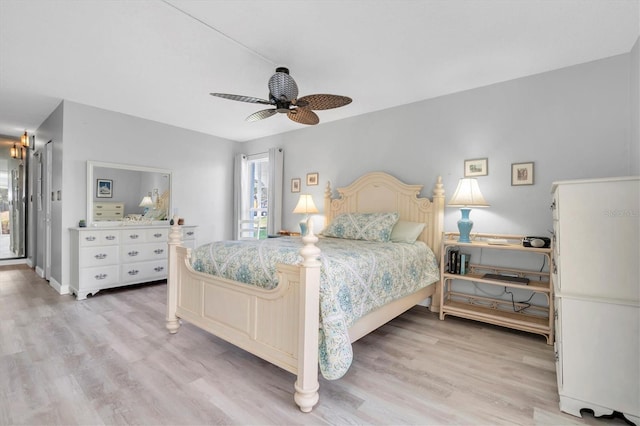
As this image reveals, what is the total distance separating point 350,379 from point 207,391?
3.02ft

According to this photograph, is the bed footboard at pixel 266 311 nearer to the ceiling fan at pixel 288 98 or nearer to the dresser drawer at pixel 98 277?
the ceiling fan at pixel 288 98

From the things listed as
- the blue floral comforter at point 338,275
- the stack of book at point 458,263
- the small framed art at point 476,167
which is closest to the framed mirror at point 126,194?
the blue floral comforter at point 338,275

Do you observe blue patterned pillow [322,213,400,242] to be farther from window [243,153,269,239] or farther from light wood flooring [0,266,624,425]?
window [243,153,269,239]

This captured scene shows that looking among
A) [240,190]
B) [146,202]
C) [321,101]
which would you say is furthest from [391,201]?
[146,202]

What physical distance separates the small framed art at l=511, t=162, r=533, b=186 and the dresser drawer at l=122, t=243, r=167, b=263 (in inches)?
184

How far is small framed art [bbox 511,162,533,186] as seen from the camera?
300 centimetres

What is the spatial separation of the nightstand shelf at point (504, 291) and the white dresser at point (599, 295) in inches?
40.7

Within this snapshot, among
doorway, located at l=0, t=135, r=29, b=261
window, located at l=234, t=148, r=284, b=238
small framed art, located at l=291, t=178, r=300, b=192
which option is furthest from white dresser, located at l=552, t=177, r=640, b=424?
doorway, located at l=0, t=135, r=29, b=261

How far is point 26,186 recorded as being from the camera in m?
6.00

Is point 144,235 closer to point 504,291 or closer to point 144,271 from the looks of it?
point 144,271

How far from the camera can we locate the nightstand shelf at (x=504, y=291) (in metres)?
2.71

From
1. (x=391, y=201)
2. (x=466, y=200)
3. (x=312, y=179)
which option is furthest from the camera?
(x=312, y=179)

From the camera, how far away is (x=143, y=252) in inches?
172

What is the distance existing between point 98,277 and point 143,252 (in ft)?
2.01
